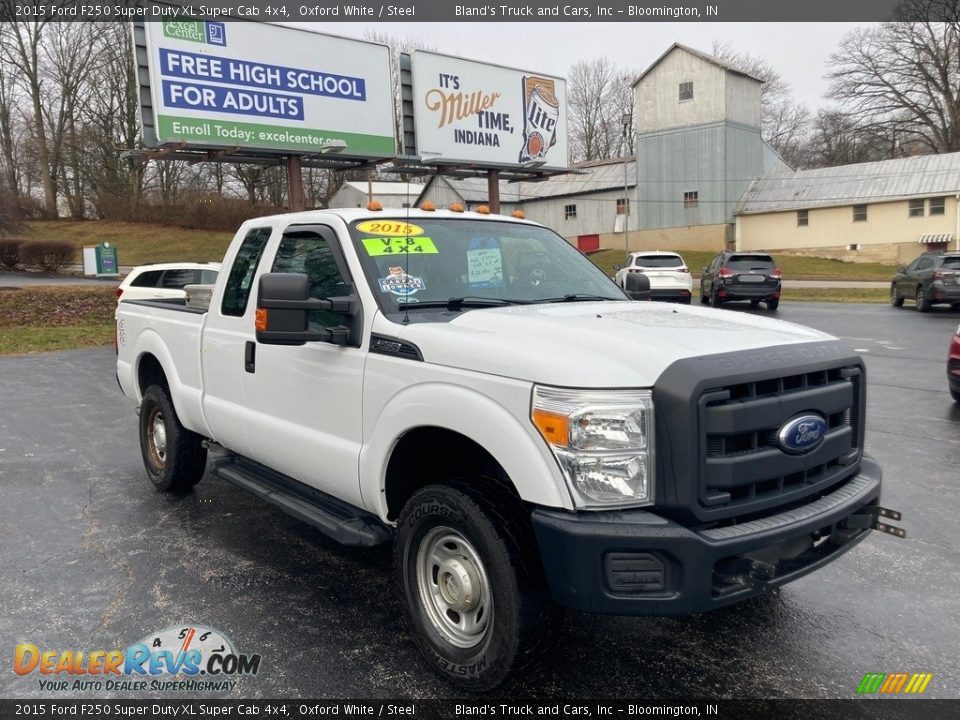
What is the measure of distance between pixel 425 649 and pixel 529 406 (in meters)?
1.23

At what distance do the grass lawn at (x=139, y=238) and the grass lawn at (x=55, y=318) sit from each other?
20942 millimetres

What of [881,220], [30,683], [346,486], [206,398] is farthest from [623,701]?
[881,220]

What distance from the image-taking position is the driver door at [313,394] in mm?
3619

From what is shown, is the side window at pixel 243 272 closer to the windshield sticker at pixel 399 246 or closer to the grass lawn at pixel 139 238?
the windshield sticker at pixel 399 246

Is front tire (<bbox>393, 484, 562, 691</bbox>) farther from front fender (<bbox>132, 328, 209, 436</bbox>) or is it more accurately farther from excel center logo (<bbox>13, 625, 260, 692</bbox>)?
front fender (<bbox>132, 328, 209, 436</bbox>)

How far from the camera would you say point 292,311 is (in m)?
3.37

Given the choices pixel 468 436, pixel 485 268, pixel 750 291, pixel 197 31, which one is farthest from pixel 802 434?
pixel 197 31

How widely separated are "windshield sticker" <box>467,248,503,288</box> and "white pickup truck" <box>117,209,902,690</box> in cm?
A: 1

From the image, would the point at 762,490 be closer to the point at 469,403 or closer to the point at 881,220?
the point at 469,403

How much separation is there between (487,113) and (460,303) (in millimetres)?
22661

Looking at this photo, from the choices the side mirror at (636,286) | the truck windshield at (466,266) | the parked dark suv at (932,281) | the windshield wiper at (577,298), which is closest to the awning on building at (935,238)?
the parked dark suv at (932,281)

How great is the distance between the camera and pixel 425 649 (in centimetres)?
319

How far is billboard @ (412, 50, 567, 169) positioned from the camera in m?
23.4

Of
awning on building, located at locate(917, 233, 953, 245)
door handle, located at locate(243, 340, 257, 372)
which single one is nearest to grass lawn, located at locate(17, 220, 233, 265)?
awning on building, located at locate(917, 233, 953, 245)
